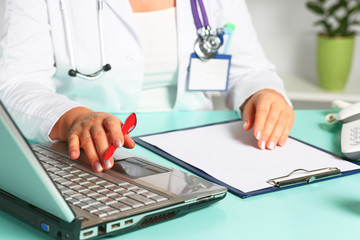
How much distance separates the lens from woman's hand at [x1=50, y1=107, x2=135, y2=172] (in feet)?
2.75

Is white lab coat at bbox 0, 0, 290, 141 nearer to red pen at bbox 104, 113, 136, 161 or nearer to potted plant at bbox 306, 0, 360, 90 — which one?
red pen at bbox 104, 113, 136, 161

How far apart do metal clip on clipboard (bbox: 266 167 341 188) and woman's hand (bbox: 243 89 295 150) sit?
0.51 ft

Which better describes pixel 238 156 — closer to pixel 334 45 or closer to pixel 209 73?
pixel 209 73

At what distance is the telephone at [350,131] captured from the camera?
38.6 inches

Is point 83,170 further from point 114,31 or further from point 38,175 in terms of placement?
point 114,31

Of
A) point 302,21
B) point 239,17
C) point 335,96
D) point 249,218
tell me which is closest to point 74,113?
point 249,218

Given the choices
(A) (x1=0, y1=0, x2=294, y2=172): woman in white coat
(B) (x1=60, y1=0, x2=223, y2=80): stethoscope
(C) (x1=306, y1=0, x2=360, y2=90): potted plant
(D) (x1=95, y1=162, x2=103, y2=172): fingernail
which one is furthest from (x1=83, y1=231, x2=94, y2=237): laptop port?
(C) (x1=306, y1=0, x2=360, y2=90): potted plant

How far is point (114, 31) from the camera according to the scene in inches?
53.5

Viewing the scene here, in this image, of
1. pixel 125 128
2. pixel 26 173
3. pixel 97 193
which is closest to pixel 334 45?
pixel 125 128

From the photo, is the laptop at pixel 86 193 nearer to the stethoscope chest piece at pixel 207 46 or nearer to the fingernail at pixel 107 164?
the fingernail at pixel 107 164

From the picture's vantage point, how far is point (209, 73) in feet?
4.73

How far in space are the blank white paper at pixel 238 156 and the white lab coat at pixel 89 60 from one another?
0.22 m

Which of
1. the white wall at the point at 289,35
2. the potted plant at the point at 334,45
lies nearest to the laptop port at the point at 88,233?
the potted plant at the point at 334,45

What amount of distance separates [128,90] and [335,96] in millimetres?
1630
